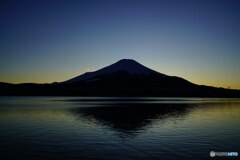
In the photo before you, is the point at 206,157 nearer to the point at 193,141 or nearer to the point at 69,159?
the point at 193,141

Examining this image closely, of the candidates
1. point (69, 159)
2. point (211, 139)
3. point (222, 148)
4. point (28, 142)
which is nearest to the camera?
point (69, 159)

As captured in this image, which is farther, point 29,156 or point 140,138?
point 140,138

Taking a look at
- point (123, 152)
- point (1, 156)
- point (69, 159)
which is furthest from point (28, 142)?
point (123, 152)

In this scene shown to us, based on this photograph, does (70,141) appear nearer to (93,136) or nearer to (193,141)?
(93,136)

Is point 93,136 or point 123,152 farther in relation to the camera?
point 93,136

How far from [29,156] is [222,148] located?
17045 mm

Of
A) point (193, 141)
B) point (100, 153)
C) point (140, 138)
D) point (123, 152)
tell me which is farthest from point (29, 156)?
point (193, 141)

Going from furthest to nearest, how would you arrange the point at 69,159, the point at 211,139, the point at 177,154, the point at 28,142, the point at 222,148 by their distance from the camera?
the point at 211,139, the point at 28,142, the point at 222,148, the point at 177,154, the point at 69,159

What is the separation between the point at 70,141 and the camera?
26.7 metres

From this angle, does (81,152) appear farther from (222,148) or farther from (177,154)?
(222,148)

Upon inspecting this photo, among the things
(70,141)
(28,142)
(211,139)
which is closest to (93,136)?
(70,141)

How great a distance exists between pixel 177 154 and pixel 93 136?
1149 centimetres

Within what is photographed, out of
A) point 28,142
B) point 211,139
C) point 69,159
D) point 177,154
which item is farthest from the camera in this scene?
point 211,139

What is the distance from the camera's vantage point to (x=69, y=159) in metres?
19.2
